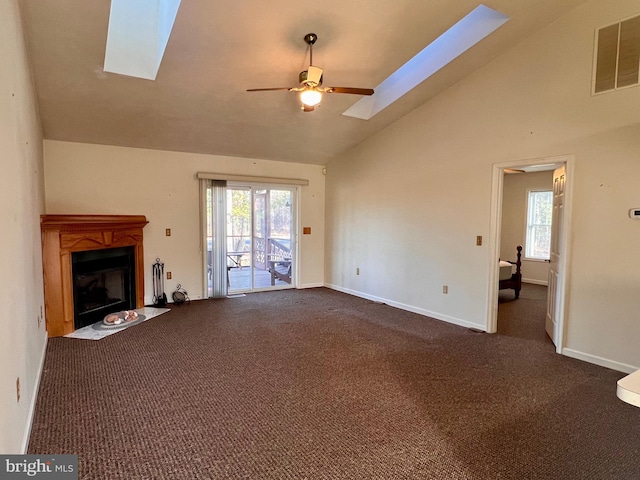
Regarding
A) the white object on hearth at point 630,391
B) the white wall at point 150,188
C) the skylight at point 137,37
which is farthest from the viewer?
the white wall at point 150,188

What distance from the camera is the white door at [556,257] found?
3748 millimetres

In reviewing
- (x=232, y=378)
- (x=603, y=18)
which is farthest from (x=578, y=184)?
(x=232, y=378)

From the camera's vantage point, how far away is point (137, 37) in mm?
3498

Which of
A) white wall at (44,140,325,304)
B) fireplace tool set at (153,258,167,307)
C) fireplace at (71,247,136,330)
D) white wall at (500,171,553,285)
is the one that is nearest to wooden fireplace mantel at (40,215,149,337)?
fireplace at (71,247,136,330)

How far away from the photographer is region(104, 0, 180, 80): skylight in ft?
10.9

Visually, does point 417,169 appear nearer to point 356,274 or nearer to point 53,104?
point 356,274

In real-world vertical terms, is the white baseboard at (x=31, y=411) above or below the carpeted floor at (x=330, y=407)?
above

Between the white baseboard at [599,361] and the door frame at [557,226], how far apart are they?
0.29ft

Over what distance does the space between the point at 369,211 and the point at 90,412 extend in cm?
464

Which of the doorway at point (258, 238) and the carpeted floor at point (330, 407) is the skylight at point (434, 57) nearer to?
the doorway at point (258, 238)

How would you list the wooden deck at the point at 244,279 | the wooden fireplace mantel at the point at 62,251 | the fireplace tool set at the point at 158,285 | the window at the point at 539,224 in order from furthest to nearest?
the window at the point at 539,224, the wooden deck at the point at 244,279, the fireplace tool set at the point at 158,285, the wooden fireplace mantel at the point at 62,251

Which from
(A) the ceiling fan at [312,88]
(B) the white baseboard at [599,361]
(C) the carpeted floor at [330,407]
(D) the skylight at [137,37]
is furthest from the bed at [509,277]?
(D) the skylight at [137,37]

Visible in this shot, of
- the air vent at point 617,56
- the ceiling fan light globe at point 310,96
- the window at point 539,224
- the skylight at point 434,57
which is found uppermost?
the skylight at point 434,57

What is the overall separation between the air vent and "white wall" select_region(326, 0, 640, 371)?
8 cm
